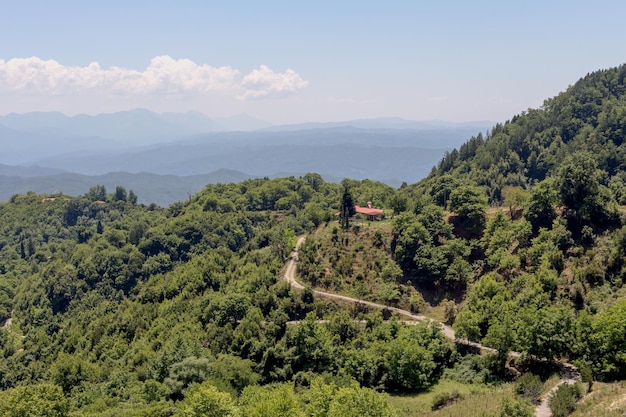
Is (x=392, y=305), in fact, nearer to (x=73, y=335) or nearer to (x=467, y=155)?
(x=73, y=335)

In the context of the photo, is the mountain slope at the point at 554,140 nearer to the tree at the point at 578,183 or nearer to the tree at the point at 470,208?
the tree at the point at 470,208

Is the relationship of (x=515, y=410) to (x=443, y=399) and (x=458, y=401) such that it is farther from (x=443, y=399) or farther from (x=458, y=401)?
(x=443, y=399)

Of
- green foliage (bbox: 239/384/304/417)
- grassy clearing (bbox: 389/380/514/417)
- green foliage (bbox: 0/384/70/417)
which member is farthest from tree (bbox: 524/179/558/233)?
green foliage (bbox: 0/384/70/417)

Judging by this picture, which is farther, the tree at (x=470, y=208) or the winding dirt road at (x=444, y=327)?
the tree at (x=470, y=208)

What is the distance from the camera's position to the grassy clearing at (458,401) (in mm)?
34469

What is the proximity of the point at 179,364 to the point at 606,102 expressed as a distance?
11501 centimetres

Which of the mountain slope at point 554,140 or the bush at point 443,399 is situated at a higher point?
the mountain slope at point 554,140

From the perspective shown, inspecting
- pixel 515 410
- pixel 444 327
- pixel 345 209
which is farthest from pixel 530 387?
pixel 345 209

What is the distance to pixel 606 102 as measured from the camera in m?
108

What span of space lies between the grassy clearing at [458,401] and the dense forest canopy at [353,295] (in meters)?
1.54

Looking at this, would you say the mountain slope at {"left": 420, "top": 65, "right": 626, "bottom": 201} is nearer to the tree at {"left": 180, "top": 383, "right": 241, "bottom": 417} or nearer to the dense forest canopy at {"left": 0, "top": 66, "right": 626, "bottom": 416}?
the dense forest canopy at {"left": 0, "top": 66, "right": 626, "bottom": 416}

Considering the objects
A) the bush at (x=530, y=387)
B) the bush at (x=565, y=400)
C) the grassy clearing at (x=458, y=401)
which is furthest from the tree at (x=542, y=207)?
the bush at (x=565, y=400)

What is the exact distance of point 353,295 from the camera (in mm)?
63562

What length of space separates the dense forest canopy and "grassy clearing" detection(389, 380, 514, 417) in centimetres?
154
